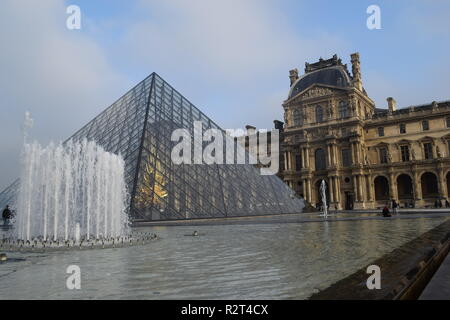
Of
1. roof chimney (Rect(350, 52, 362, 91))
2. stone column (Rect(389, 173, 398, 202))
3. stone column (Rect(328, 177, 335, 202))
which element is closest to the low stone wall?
stone column (Rect(328, 177, 335, 202))

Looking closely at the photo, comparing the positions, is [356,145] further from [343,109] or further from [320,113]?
[320,113]

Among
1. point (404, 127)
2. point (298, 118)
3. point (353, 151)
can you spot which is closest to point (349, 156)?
point (353, 151)

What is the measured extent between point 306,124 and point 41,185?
41252 millimetres

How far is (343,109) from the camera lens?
47031mm

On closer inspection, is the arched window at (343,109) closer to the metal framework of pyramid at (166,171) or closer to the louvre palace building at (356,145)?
the louvre palace building at (356,145)

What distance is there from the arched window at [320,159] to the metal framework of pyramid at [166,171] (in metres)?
23.3

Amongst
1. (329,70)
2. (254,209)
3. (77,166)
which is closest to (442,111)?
(329,70)

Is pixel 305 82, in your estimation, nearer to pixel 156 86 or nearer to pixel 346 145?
pixel 346 145

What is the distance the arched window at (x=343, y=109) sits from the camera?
46.8m

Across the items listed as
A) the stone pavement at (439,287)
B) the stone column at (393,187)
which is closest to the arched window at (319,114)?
the stone column at (393,187)

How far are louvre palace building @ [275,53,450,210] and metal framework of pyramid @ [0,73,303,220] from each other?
2235 cm

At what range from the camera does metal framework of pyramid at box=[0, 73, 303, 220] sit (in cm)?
1709

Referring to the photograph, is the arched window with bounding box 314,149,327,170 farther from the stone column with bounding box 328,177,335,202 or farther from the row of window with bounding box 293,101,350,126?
the row of window with bounding box 293,101,350,126

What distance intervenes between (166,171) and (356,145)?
33.5 m
